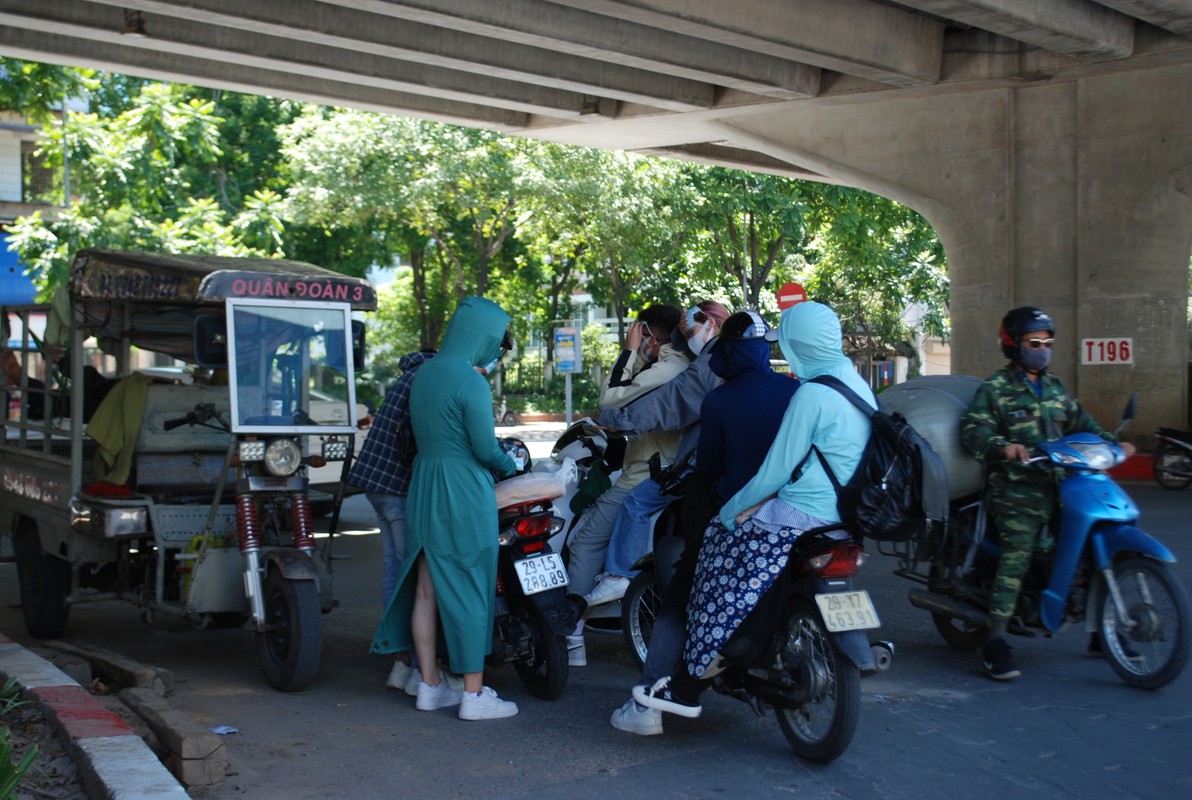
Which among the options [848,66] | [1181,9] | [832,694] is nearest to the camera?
[832,694]

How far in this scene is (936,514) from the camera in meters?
5.30

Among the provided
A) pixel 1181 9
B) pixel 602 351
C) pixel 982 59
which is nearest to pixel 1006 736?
pixel 1181 9

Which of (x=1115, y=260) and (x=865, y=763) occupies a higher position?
(x=1115, y=260)

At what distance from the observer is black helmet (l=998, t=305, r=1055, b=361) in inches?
250

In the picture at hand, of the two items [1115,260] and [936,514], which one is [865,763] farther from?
[1115,260]

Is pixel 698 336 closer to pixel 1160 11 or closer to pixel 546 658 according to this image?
pixel 546 658

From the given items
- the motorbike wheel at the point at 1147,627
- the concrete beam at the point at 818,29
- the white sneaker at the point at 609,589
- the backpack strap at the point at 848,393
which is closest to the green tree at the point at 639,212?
the concrete beam at the point at 818,29

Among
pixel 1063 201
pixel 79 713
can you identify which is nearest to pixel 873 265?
pixel 1063 201

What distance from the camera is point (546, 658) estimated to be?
6.11 meters

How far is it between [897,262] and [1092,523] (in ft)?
86.3

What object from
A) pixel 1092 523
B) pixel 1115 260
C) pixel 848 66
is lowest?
pixel 1092 523

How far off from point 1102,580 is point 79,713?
459cm

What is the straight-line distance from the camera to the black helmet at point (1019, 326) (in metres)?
6.34

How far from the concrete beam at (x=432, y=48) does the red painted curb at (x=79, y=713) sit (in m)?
7.74
